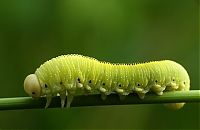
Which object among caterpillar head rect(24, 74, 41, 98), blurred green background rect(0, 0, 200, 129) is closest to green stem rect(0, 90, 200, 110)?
caterpillar head rect(24, 74, 41, 98)

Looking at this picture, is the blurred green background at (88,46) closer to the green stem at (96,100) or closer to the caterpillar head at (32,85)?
the caterpillar head at (32,85)

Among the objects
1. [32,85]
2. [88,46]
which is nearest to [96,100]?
[32,85]

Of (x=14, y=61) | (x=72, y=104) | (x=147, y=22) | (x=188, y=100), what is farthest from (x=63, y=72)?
(x=147, y=22)

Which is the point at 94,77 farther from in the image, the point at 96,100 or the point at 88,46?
the point at 88,46

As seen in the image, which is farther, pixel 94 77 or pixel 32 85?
pixel 94 77

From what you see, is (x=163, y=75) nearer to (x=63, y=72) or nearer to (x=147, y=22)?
(x=63, y=72)

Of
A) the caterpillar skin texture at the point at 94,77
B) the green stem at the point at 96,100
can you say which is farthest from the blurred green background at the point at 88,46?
the green stem at the point at 96,100
